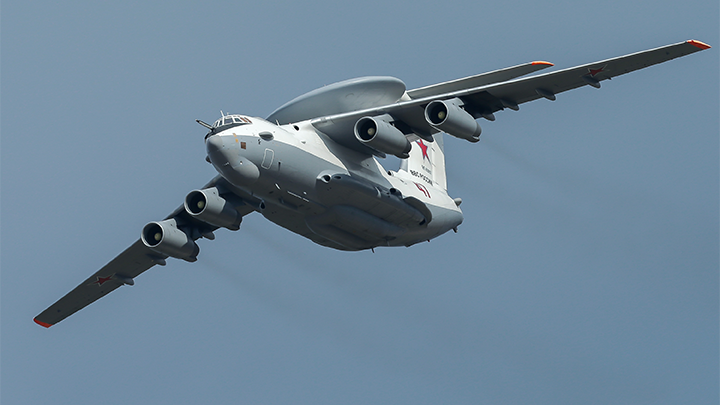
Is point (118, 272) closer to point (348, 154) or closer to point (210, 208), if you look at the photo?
point (210, 208)

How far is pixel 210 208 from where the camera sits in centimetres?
2150

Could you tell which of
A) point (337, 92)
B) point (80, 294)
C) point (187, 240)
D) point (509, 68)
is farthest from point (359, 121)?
point (80, 294)

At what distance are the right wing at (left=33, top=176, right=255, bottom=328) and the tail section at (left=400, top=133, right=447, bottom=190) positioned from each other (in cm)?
386

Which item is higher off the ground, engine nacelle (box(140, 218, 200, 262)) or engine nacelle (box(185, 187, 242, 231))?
engine nacelle (box(185, 187, 242, 231))

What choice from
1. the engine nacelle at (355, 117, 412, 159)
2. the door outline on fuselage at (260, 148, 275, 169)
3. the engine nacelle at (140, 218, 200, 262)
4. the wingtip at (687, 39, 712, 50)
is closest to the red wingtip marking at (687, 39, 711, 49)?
the wingtip at (687, 39, 712, 50)

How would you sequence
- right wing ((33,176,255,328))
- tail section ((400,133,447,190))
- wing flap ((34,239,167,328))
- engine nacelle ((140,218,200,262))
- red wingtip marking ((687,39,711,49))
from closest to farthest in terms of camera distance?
red wingtip marking ((687,39,711,49)) < engine nacelle ((140,218,200,262)) < right wing ((33,176,255,328)) < wing flap ((34,239,167,328)) < tail section ((400,133,447,190))

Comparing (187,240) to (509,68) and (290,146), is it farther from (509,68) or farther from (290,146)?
(509,68)

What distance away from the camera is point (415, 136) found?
A: 2255cm

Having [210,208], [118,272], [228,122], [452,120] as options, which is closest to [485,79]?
[452,120]

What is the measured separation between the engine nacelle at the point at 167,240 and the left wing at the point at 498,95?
3.92 meters

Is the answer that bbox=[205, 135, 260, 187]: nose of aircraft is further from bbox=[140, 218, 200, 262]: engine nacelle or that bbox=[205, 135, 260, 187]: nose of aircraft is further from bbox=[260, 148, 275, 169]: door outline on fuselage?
bbox=[140, 218, 200, 262]: engine nacelle

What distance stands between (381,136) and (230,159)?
2.93 meters

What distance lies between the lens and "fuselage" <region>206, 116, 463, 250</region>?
20062mm

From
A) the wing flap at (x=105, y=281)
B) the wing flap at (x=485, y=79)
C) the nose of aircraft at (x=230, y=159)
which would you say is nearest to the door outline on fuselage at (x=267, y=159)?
the nose of aircraft at (x=230, y=159)
